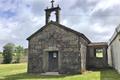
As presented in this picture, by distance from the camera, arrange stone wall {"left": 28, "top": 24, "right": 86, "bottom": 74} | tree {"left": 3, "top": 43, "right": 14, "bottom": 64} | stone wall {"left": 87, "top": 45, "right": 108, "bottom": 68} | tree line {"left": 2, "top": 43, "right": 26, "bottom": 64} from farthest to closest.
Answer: tree line {"left": 2, "top": 43, "right": 26, "bottom": 64} < tree {"left": 3, "top": 43, "right": 14, "bottom": 64} < stone wall {"left": 87, "top": 45, "right": 108, "bottom": 68} < stone wall {"left": 28, "top": 24, "right": 86, "bottom": 74}

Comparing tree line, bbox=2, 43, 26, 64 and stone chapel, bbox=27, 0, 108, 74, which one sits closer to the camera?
stone chapel, bbox=27, 0, 108, 74

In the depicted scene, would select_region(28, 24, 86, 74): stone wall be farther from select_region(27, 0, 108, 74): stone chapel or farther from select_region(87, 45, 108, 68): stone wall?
select_region(87, 45, 108, 68): stone wall

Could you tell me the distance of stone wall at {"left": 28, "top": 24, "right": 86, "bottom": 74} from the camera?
827 inches

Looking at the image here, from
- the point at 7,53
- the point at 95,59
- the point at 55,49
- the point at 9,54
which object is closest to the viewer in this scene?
the point at 55,49

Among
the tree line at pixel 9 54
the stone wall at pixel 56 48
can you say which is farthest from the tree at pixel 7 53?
the stone wall at pixel 56 48

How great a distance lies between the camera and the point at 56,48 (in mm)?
21891

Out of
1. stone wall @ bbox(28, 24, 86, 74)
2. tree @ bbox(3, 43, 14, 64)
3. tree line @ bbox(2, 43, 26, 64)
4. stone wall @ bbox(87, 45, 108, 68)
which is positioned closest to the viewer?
stone wall @ bbox(28, 24, 86, 74)

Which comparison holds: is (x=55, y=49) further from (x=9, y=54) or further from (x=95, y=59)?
(x=9, y=54)

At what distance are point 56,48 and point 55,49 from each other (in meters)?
0.15

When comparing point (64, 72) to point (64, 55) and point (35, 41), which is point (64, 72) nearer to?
point (64, 55)

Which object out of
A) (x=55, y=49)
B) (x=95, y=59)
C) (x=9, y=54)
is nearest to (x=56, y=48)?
(x=55, y=49)

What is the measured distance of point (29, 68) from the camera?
22844mm

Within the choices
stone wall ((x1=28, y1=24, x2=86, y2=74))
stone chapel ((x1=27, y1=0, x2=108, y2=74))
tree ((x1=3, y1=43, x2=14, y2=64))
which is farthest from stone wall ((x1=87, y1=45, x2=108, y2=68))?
tree ((x1=3, y1=43, x2=14, y2=64))

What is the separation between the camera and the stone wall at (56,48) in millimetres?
21016
